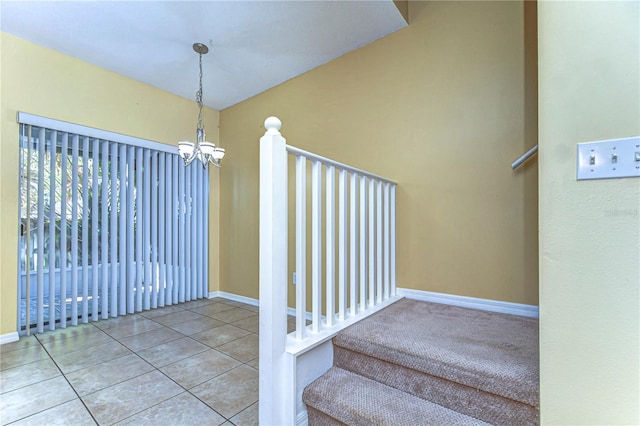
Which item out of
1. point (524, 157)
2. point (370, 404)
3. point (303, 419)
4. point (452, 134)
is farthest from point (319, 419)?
point (452, 134)

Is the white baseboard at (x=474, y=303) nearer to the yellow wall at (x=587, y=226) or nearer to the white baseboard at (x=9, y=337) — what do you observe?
the yellow wall at (x=587, y=226)

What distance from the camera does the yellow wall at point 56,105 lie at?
2549 millimetres

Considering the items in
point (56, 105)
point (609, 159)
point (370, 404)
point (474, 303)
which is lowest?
point (370, 404)

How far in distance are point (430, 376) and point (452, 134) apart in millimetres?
1692

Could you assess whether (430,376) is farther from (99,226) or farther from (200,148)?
(99,226)

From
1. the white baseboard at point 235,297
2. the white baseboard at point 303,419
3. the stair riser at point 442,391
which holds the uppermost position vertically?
the stair riser at point 442,391

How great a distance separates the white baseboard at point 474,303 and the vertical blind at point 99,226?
2.88 metres

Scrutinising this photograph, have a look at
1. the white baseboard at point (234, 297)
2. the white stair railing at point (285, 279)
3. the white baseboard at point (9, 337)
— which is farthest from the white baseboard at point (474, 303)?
the white baseboard at point (9, 337)

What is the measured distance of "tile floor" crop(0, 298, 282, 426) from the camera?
154 cm

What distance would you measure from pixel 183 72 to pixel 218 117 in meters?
1.00

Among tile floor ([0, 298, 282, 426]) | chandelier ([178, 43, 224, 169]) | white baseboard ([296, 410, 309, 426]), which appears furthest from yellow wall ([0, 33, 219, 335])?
white baseboard ([296, 410, 309, 426])

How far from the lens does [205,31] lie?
A: 8.30 feet

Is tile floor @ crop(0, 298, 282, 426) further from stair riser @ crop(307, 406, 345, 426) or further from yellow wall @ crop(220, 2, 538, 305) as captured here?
yellow wall @ crop(220, 2, 538, 305)

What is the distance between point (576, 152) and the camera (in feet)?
2.95
